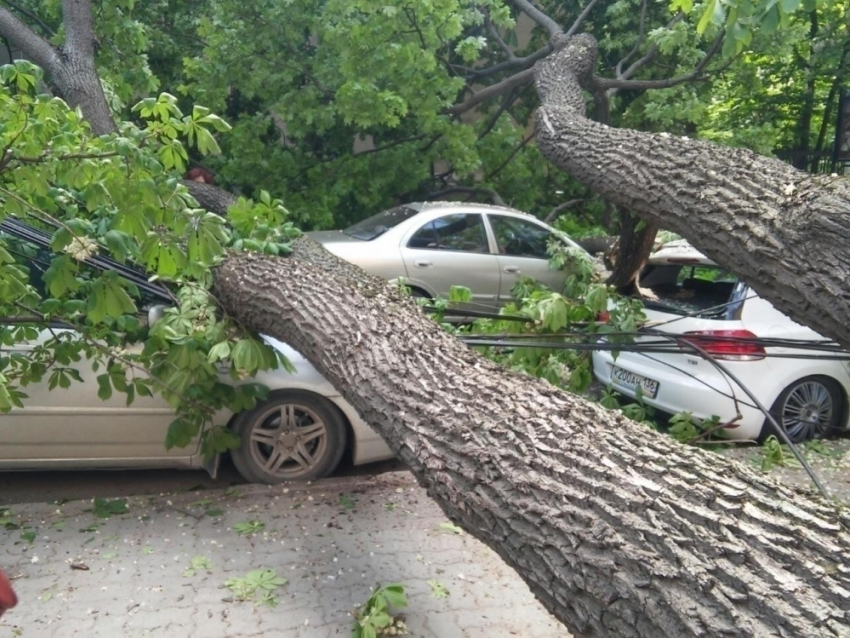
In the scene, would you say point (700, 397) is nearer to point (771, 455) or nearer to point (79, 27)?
point (771, 455)

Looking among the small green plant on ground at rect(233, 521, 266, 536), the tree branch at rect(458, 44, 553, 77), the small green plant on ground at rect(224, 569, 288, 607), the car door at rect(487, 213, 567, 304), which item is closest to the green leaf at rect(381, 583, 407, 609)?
the small green plant on ground at rect(224, 569, 288, 607)

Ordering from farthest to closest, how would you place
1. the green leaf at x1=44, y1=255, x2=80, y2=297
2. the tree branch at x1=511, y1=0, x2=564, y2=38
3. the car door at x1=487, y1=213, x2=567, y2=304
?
1. the car door at x1=487, y1=213, x2=567, y2=304
2. the tree branch at x1=511, y1=0, x2=564, y2=38
3. the green leaf at x1=44, y1=255, x2=80, y2=297

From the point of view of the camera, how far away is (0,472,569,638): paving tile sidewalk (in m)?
3.72

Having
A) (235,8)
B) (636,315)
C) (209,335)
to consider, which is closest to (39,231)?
(209,335)

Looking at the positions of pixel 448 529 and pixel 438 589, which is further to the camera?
pixel 448 529

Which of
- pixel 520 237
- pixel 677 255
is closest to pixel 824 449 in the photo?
pixel 677 255

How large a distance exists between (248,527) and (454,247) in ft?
16.8

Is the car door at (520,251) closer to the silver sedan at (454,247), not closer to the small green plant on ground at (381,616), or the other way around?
the silver sedan at (454,247)

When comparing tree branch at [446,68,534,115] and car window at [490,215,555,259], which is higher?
tree branch at [446,68,534,115]

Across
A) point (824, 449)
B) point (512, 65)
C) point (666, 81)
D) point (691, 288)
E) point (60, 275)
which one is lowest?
point (824, 449)

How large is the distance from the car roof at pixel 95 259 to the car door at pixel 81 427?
0.57 metres

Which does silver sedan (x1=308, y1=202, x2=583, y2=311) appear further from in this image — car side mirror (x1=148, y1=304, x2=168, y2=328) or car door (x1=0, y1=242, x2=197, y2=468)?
car side mirror (x1=148, y1=304, x2=168, y2=328)

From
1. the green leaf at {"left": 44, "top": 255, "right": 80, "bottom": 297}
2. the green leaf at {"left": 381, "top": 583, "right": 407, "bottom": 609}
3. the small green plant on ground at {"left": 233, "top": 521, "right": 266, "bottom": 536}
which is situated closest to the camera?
the green leaf at {"left": 44, "top": 255, "right": 80, "bottom": 297}

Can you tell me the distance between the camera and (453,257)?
9.09m
